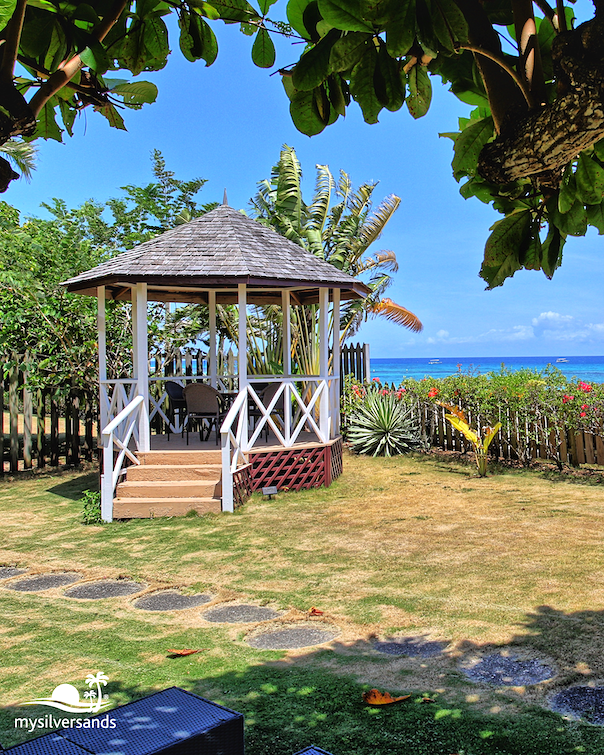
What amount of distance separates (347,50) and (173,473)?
9.07 metres

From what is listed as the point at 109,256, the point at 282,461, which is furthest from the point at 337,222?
the point at 282,461

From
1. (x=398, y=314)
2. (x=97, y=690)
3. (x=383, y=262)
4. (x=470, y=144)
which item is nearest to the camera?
(x=470, y=144)

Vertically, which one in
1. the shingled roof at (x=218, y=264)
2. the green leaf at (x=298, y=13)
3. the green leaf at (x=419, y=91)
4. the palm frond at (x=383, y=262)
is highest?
the palm frond at (x=383, y=262)

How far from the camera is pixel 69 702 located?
150 inches

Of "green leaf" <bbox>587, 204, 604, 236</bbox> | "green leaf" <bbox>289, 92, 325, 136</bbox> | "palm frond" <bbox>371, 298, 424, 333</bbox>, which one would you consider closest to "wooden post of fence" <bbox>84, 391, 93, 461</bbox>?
"palm frond" <bbox>371, 298, 424, 333</bbox>

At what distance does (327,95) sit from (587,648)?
13.5 ft

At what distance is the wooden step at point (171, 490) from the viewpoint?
9757 millimetres

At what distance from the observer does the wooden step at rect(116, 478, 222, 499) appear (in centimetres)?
976

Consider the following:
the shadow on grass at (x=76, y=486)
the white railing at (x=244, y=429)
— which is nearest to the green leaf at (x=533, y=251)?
the white railing at (x=244, y=429)

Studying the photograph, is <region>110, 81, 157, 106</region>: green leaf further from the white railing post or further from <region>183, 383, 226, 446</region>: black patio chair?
<region>183, 383, 226, 446</region>: black patio chair

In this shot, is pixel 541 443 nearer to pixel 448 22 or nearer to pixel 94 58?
pixel 448 22

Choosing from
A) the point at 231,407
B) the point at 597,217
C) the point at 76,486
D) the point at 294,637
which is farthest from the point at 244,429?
the point at 597,217

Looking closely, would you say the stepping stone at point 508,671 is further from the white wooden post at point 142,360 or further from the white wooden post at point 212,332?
the white wooden post at point 212,332

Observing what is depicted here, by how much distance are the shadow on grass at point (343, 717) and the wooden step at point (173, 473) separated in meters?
5.75
